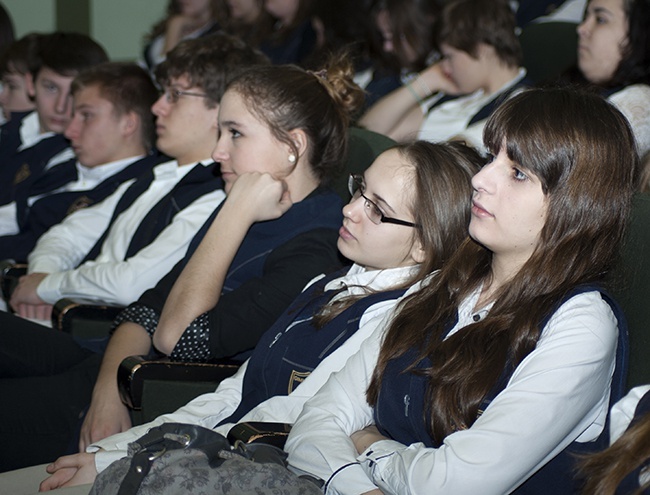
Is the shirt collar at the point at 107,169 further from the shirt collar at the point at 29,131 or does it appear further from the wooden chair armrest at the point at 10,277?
the shirt collar at the point at 29,131

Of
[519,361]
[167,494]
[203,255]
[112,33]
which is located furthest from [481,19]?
[112,33]

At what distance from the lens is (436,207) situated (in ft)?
5.97

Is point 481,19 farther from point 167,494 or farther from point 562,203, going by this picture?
point 167,494

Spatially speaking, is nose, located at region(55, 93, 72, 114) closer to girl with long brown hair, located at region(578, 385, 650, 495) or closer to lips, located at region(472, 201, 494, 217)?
lips, located at region(472, 201, 494, 217)

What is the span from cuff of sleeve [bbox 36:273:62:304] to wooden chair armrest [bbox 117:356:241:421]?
2.52 feet

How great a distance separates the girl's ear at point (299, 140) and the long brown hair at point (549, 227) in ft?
2.67

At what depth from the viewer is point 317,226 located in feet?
7.27

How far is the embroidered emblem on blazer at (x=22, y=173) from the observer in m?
3.60

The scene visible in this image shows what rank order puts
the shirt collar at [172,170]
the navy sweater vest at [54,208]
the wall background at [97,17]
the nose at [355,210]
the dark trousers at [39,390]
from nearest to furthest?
the nose at [355,210]
the dark trousers at [39,390]
the shirt collar at [172,170]
the navy sweater vest at [54,208]
the wall background at [97,17]

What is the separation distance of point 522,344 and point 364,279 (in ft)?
1.66

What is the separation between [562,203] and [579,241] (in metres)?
0.07

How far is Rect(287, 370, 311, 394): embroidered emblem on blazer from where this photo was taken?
1.85 meters

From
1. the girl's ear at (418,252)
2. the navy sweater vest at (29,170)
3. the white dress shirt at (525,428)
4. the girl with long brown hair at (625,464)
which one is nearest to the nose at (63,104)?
the navy sweater vest at (29,170)

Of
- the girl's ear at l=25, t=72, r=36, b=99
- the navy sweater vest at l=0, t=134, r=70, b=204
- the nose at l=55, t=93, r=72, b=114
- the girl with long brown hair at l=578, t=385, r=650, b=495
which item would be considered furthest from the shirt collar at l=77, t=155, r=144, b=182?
the girl with long brown hair at l=578, t=385, r=650, b=495
